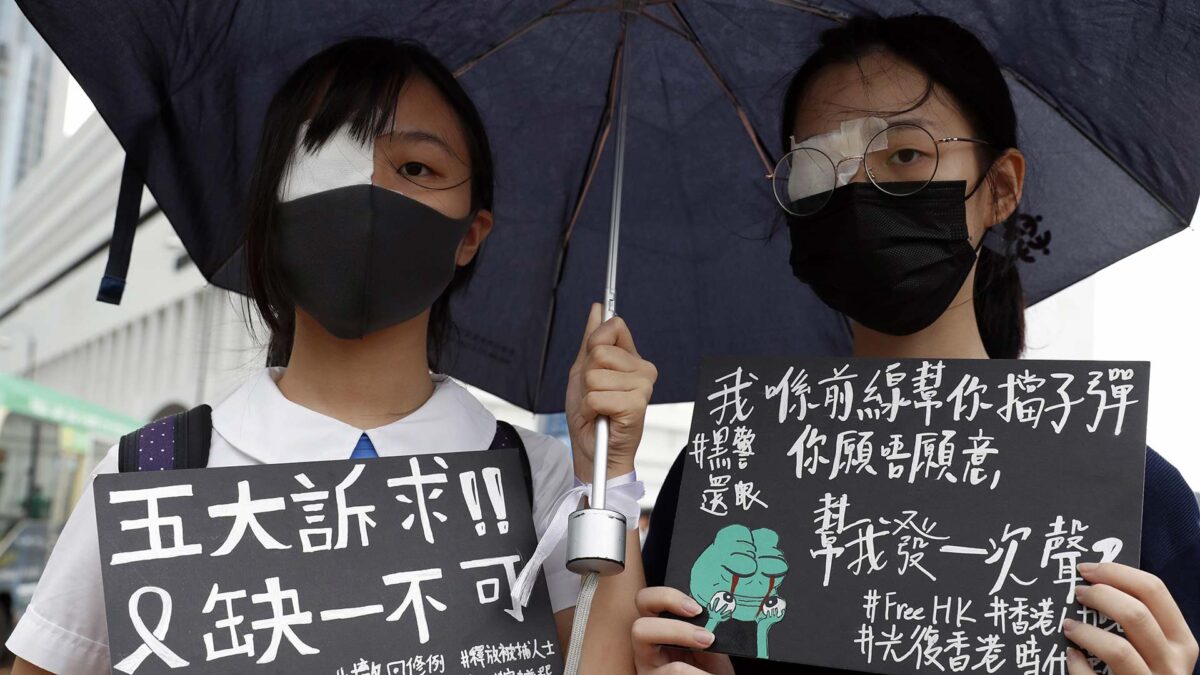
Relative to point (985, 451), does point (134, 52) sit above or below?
above

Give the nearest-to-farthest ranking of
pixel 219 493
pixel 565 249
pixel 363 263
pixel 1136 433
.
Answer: pixel 1136 433, pixel 219 493, pixel 363 263, pixel 565 249

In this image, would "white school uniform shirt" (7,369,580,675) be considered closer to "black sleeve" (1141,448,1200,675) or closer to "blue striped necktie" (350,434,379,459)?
"blue striped necktie" (350,434,379,459)

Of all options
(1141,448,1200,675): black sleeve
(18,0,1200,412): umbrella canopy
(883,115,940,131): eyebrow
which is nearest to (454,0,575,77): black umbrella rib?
(18,0,1200,412): umbrella canopy

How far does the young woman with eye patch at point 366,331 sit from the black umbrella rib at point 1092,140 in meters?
1.14

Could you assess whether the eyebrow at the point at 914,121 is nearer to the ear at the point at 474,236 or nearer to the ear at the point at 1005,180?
the ear at the point at 1005,180

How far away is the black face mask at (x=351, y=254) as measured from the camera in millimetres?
2113

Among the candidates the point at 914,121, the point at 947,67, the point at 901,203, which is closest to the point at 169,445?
the point at 901,203

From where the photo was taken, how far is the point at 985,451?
6.28 feet

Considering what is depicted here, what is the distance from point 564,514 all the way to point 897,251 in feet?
2.70

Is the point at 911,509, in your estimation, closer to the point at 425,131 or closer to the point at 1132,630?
the point at 1132,630

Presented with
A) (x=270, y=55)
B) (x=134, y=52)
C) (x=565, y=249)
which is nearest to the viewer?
(x=134, y=52)

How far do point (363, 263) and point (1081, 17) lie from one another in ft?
5.19

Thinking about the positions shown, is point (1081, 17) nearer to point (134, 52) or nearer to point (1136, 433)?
point (1136, 433)

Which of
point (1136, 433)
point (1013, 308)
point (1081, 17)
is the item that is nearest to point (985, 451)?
point (1136, 433)
